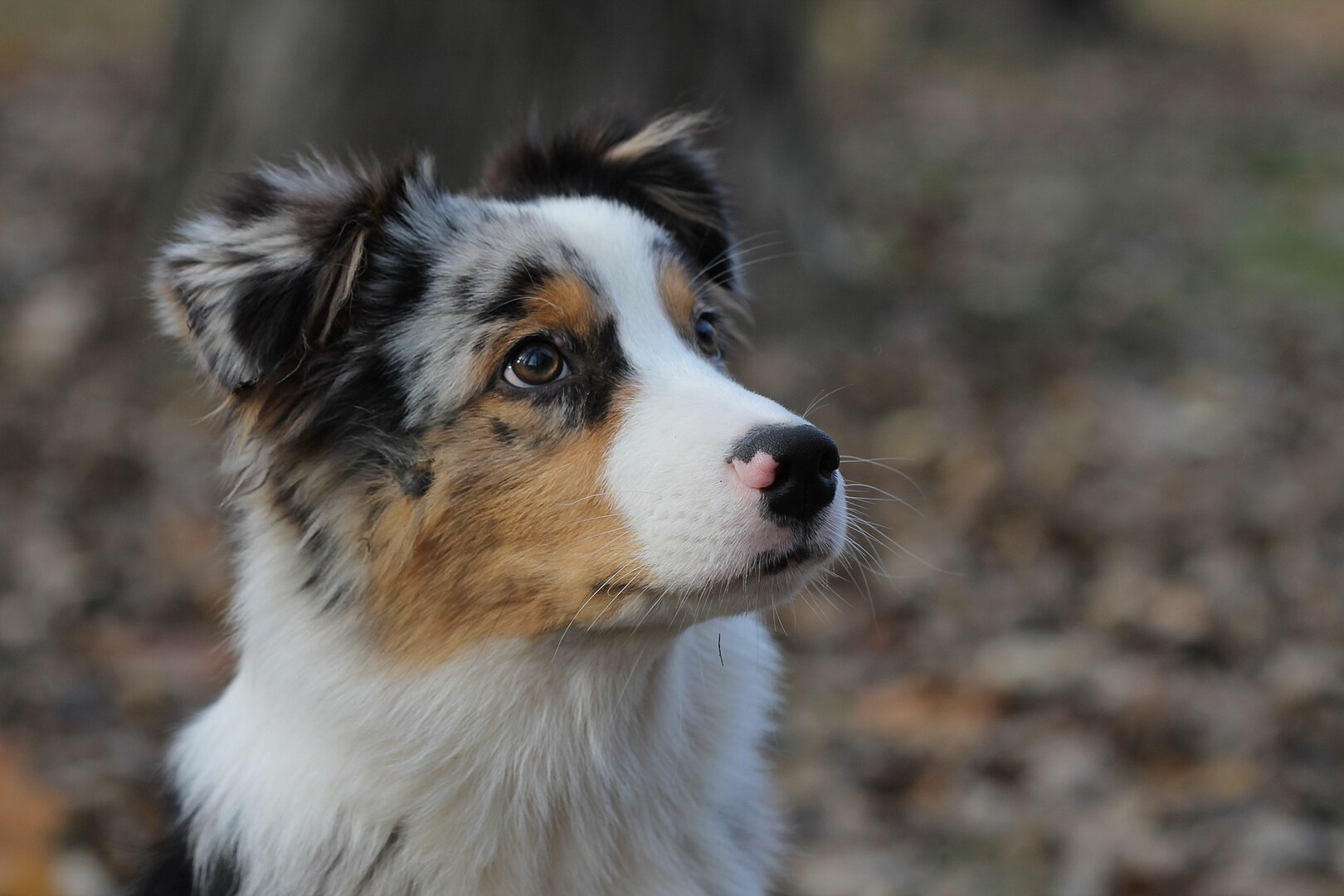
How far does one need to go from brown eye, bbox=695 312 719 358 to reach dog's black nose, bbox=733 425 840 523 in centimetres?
85

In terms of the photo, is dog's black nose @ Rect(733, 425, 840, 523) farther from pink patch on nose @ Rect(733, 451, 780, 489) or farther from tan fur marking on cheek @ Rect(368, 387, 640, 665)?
tan fur marking on cheek @ Rect(368, 387, 640, 665)

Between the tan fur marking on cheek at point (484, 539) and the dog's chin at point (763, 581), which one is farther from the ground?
the dog's chin at point (763, 581)

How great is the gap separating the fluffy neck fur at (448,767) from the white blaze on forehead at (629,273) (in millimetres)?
681

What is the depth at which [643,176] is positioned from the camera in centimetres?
409

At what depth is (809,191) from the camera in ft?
25.4

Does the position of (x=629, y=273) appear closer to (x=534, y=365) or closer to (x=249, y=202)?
(x=534, y=365)

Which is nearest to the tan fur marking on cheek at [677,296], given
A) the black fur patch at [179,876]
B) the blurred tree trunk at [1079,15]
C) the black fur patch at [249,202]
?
the black fur patch at [249,202]

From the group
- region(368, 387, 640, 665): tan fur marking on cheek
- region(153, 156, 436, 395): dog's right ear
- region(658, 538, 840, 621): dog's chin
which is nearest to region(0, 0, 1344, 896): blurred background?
region(658, 538, 840, 621): dog's chin

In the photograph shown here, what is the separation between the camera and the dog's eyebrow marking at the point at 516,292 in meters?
3.29

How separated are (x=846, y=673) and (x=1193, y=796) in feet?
5.00

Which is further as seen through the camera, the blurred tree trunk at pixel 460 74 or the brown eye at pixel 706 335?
the blurred tree trunk at pixel 460 74

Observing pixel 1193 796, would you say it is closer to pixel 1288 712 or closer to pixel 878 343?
pixel 1288 712

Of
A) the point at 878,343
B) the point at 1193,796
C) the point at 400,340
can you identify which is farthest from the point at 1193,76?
the point at 400,340

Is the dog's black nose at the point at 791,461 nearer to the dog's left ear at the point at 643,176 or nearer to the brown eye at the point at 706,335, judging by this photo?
the brown eye at the point at 706,335
